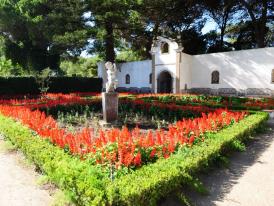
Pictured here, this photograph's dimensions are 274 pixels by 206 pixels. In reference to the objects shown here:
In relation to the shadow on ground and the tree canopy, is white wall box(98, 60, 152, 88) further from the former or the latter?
the shadow on ground

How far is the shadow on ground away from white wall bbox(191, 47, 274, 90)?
53.7 feet

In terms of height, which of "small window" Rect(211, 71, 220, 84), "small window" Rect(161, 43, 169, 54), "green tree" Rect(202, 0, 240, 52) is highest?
"green tree" Rect(202, 0, 240, 52)

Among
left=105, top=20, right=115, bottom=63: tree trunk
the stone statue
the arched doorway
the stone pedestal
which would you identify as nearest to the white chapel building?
the arched doorway

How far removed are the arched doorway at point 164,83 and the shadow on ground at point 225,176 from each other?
19.8m

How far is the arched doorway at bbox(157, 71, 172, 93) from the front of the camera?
27797 millimetres

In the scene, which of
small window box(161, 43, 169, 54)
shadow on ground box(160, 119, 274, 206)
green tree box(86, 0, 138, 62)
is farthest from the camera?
small window box(161, 43, 169, 54)

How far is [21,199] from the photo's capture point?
14.4 feet

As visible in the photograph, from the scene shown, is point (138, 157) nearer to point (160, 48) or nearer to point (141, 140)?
point (141, 140)

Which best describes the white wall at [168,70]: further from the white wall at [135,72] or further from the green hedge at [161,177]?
the green hedge at [161,177]

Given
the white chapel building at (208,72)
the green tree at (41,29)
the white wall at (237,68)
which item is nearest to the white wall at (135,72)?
the white chapel building at (208,72)

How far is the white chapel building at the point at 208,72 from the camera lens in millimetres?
22938

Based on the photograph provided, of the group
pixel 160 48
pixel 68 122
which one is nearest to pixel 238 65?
pixel 160 48

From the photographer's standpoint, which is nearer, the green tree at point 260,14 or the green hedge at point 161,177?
the green hedge at point 161,177

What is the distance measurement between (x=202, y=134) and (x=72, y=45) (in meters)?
21.0
